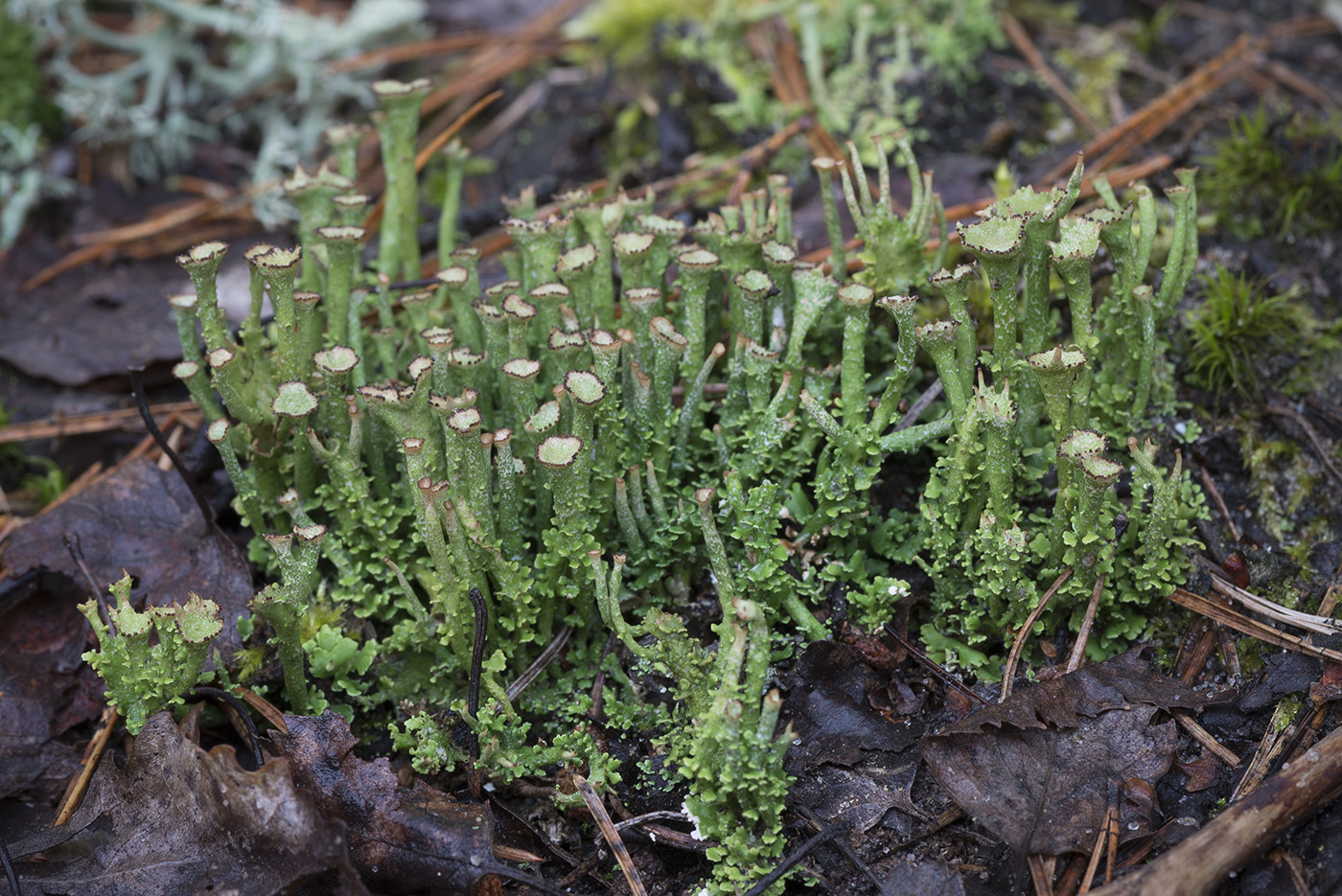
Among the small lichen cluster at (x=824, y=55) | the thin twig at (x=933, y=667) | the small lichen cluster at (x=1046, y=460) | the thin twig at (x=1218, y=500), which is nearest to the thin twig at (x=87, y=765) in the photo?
the thin twig at (x=933, y=667)

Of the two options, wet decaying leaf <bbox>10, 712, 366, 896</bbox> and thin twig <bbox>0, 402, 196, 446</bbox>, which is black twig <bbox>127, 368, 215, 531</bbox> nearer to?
thin twig <bbox>0, 402, 196, 446</bbox>

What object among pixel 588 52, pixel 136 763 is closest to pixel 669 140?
pixel 588 52

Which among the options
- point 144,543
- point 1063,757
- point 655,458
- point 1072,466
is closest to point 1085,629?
point 1063,757

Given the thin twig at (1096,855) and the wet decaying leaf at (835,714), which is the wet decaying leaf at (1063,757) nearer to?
the thin twig at (1096,855)

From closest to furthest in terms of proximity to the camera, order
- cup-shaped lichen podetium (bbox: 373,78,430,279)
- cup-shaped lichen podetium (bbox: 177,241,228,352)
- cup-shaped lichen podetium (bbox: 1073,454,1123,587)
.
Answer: cup-shaped lichen podetium (bbox: 1073,454,1123,587), cup-shaped lichen podetium (bbox: 177,241,228,352), cup-shaped lichen podetium (bbox: 373,78,430,279)

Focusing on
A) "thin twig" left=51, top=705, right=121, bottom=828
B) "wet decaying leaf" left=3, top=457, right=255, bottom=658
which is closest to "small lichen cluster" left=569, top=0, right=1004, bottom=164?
"wet decaying leaf" left=3, top=457, right=255, bottom=658

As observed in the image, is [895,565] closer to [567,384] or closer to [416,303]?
[567,384]

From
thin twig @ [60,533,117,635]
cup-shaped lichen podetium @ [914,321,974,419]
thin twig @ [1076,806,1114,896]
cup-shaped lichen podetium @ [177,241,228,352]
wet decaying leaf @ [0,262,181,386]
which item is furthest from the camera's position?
wet decaying leaf @ [0,262,181,386]
